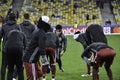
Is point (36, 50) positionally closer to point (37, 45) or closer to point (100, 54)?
point (37, 45)

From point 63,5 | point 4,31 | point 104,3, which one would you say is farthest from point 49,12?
point 4,31

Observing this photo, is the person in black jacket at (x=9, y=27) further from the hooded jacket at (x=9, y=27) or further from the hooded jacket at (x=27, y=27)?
the hooded jacket at (x=27, y=27)

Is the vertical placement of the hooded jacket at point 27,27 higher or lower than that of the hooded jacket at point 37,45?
higher

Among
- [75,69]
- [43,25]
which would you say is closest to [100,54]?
[43,25]

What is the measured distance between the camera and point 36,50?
9.91m

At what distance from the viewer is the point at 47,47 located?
1300cm

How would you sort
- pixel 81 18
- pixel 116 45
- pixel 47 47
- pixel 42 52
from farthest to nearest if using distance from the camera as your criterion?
pixel 81 18
pixel 116 45
pixel 47 47
pixel 42 52

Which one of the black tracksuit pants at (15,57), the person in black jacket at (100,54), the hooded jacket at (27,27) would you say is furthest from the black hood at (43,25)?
the hooded jacket at (27,27)

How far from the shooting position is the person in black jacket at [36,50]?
973 cm

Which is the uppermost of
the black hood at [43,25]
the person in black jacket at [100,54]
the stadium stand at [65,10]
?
the stadium stand at [65,10]

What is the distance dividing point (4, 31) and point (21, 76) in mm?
1585

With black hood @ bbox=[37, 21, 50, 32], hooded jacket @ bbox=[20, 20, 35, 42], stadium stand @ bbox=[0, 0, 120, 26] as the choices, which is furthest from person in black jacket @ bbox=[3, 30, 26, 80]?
stadium stand @ bbox=[0, 0, 120, 26]

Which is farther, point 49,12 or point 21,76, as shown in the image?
point 49,12

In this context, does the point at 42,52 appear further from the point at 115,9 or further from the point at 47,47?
the point at 115,9
